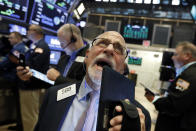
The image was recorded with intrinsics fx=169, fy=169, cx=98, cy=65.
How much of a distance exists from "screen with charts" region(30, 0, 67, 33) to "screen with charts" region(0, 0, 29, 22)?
0.21 ft

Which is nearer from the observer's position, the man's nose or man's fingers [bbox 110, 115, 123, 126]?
man's fingers [bbox 110, 115, 123, 126]

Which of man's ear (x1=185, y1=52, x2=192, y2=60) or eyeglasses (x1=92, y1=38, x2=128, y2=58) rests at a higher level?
eyeglasses (x1=92, y1=38, x2=128, y2=58)

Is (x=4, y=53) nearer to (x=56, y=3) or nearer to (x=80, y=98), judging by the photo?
(x=56, y=3)

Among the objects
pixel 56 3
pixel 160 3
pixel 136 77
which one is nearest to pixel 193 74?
pixel 136 77

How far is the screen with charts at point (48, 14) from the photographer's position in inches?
32.0

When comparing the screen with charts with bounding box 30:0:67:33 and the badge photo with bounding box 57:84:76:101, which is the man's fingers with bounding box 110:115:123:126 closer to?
the badge photo with bounding box 57:84:76:101

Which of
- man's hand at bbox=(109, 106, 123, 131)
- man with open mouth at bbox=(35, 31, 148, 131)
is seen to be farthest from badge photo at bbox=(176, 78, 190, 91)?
man's hand at bbox=(109, 106, 123, 131)

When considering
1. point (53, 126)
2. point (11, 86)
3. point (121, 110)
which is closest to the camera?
point (121, 110)

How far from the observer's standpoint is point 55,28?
1112 millimetres

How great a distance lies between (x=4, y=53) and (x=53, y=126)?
181 cm

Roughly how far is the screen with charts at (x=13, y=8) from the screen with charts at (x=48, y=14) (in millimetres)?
64

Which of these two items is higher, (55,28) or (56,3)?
(56,3)

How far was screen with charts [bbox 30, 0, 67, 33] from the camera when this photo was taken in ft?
2.67

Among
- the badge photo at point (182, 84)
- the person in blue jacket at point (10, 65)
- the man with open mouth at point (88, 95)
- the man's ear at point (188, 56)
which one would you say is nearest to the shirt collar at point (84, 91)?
the man with open mouth at point (88, 95)
